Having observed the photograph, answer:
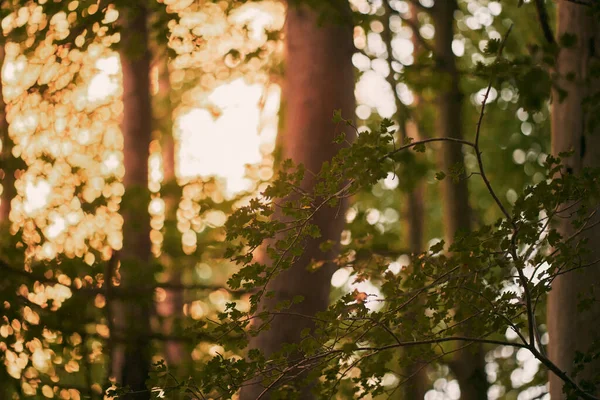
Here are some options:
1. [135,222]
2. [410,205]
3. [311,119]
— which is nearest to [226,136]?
[410,205]

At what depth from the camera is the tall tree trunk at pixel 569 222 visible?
11.3 ft

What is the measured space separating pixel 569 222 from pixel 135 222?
3.05 m

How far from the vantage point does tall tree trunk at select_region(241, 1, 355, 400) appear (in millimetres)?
4105

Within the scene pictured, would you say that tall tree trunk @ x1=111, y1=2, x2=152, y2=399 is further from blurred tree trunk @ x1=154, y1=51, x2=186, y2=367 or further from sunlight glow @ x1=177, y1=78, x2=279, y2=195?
sunlight glow @ x1=177, y1=78, x2=279, y2=195

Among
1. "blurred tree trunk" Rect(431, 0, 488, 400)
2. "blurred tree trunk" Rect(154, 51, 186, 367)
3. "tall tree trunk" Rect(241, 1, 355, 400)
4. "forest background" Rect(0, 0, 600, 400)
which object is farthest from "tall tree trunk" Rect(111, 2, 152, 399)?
"blurred tree trunk" Rect(431, 0, 488, 400)

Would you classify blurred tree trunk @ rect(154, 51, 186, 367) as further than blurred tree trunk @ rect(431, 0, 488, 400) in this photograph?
Yes

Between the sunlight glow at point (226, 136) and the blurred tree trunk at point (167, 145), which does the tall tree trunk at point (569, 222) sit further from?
the sunlight glow at point (226, 136)

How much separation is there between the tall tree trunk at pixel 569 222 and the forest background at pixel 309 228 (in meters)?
0.01

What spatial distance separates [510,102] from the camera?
27.8ft

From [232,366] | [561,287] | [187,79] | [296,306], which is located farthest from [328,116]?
[187,79]

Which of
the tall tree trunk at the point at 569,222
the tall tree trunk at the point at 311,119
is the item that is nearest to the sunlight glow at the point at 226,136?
A: the tall tree trunk at the point at 311,119

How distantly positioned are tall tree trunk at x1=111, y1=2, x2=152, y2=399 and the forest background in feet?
0.06

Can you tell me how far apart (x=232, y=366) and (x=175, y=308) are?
6.00m

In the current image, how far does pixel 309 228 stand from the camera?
9.05ft
